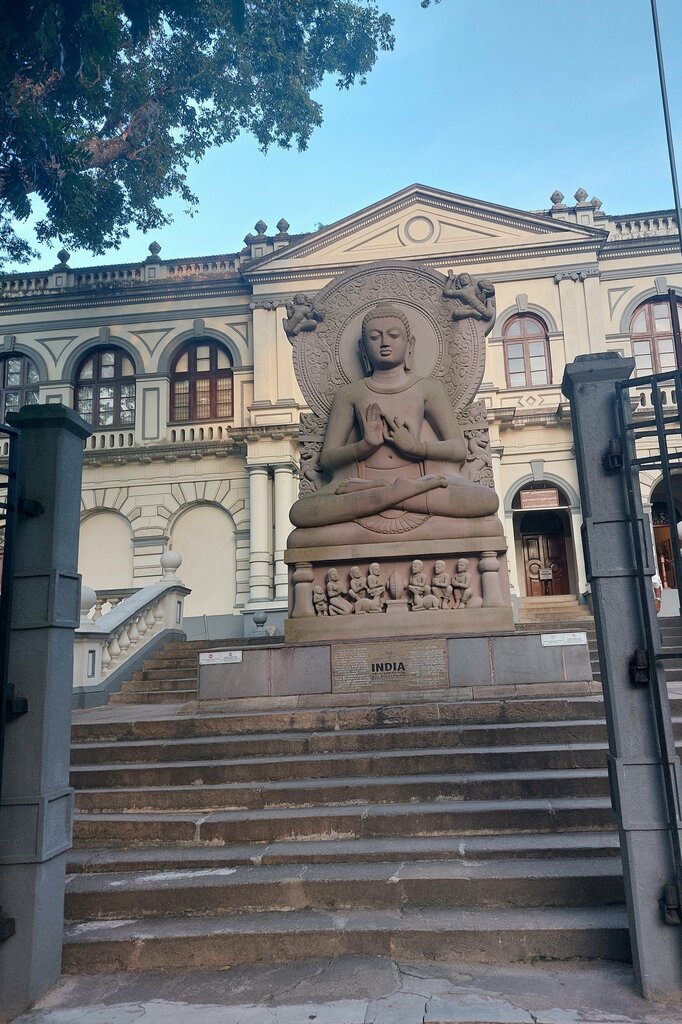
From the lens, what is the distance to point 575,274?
24.8m

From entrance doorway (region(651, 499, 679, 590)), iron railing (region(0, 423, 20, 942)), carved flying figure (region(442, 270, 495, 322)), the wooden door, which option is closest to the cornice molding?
the wooden door

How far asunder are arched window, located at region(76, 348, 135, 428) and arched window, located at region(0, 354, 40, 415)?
1.64 meters

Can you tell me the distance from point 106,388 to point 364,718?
22.8m

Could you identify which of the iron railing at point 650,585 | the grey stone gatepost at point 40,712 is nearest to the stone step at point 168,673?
the grey stone gatepost at point 40,712

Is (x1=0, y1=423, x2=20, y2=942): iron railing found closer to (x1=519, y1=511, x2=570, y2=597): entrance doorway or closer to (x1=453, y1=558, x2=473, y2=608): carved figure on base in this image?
(x1=453, y1=558, x2=473, y2=608): carved figure on base

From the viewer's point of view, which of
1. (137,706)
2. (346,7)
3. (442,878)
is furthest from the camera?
(346,7)

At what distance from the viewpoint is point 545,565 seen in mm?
24641

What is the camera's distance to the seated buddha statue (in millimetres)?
8680

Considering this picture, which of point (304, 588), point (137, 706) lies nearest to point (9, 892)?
point (304, 588)

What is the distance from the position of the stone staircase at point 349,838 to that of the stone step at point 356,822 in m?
0.01

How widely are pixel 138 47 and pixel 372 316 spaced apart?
28.6 ft

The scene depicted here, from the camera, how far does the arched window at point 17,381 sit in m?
26.8

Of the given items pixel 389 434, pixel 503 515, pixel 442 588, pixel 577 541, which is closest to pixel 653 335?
pixel 577 541

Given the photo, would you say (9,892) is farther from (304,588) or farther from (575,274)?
(575,274)
